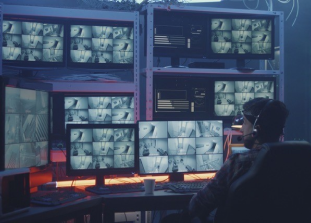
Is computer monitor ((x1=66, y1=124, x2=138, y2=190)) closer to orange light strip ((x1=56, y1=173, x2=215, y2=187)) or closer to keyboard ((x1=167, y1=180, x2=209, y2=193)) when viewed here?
orange light strip ((x1=56, y1=173, x2=215, y2=187))

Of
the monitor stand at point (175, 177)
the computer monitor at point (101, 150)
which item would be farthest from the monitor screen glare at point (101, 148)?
the monitor stand at point (175, 177)

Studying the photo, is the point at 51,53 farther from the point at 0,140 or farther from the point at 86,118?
the point at 0,140

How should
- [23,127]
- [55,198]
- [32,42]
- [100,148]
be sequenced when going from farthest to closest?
1. [32,42]
2. [100,148]
3. [23,127]
4. [55,198]

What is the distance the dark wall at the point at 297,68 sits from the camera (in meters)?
3.40

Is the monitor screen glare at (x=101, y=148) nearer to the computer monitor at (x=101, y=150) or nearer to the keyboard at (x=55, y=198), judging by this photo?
the computer monitor at (x=101, y=150)

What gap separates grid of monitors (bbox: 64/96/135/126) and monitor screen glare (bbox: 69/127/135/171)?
0.19m

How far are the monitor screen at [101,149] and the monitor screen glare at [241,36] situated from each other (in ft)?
3.11

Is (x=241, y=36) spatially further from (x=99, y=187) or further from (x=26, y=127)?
(x=26, y=127)

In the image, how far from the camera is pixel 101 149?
2436 mm

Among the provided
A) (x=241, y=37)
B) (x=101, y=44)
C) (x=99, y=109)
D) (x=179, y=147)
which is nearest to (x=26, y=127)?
(x=99, y=109)

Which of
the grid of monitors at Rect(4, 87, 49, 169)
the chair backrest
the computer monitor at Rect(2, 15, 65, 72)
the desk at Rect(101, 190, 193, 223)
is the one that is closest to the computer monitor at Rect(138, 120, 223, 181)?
the desk at Rect(101, 190, 193, 223)

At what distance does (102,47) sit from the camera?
8.69 feet

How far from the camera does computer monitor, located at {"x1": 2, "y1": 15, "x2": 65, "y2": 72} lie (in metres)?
2.50

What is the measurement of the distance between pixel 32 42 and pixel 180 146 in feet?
3.89
